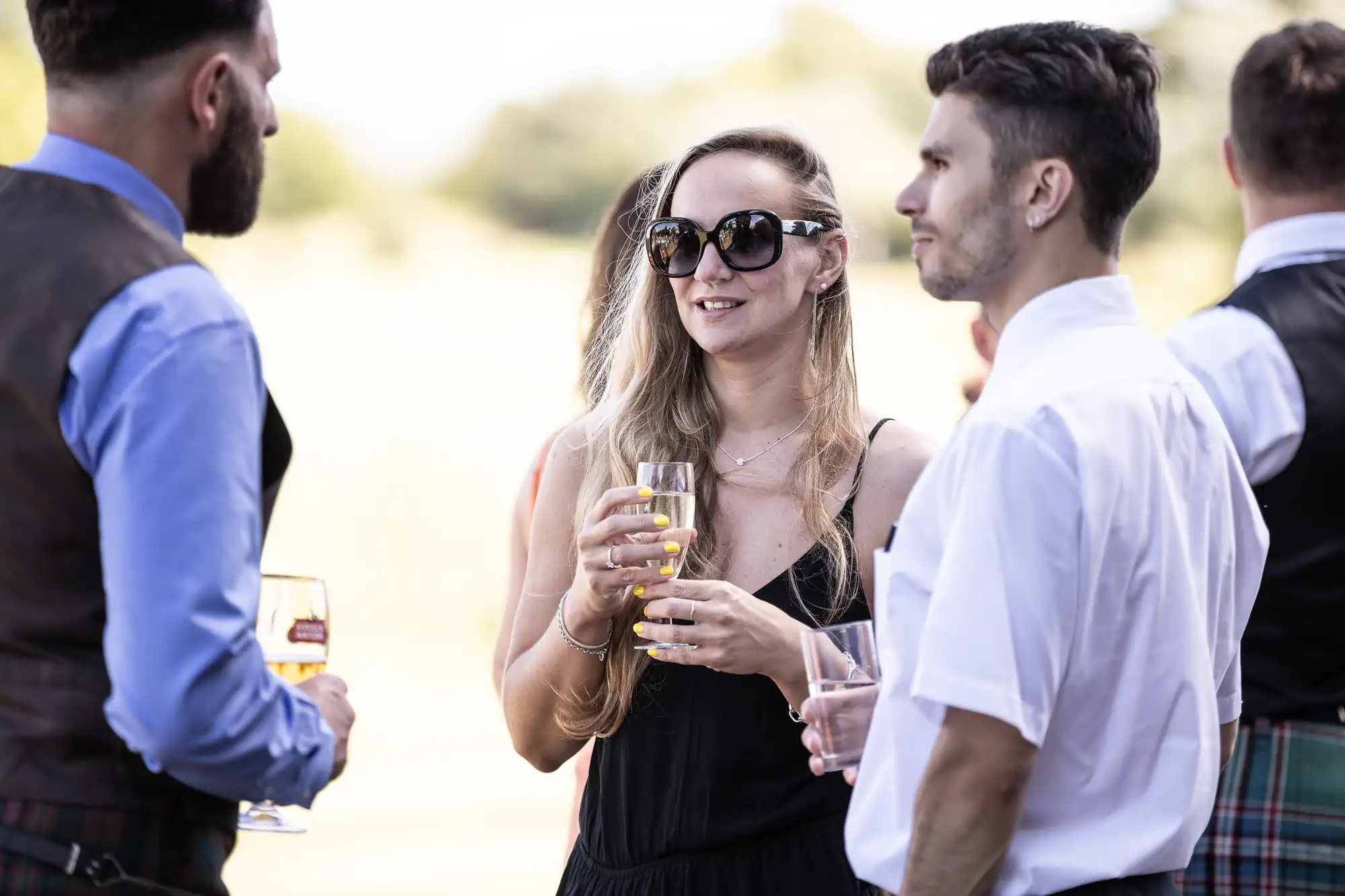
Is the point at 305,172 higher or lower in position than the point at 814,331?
higher

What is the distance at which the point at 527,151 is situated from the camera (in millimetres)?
17906

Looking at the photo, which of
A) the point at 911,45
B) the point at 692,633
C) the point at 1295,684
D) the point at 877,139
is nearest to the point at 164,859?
the point at 692,633

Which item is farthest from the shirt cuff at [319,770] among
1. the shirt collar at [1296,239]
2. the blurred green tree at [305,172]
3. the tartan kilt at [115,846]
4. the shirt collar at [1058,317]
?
the blurred green tree at [305,172]

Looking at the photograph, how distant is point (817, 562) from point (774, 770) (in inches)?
14.8

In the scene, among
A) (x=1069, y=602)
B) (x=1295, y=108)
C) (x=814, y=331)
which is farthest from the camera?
(x=814, y=331)

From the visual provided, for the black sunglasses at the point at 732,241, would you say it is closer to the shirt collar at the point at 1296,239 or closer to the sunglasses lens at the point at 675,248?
the sunglasses lens at the point at 675,248

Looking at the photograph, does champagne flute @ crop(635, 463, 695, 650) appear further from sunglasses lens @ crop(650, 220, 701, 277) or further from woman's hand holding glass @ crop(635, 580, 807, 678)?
sunglasses lens @ crop(650, 220, 701, 277)

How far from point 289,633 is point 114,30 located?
827mm

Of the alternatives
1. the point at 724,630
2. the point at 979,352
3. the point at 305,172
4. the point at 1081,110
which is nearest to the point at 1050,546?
the point at 1081,110

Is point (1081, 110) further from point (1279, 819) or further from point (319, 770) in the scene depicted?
point (1279, 819)

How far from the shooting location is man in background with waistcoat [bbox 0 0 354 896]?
1.76 metres

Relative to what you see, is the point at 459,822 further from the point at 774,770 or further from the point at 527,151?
the point at 527,151

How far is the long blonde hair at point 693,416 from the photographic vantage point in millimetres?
2801

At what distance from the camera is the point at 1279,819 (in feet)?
9.17
